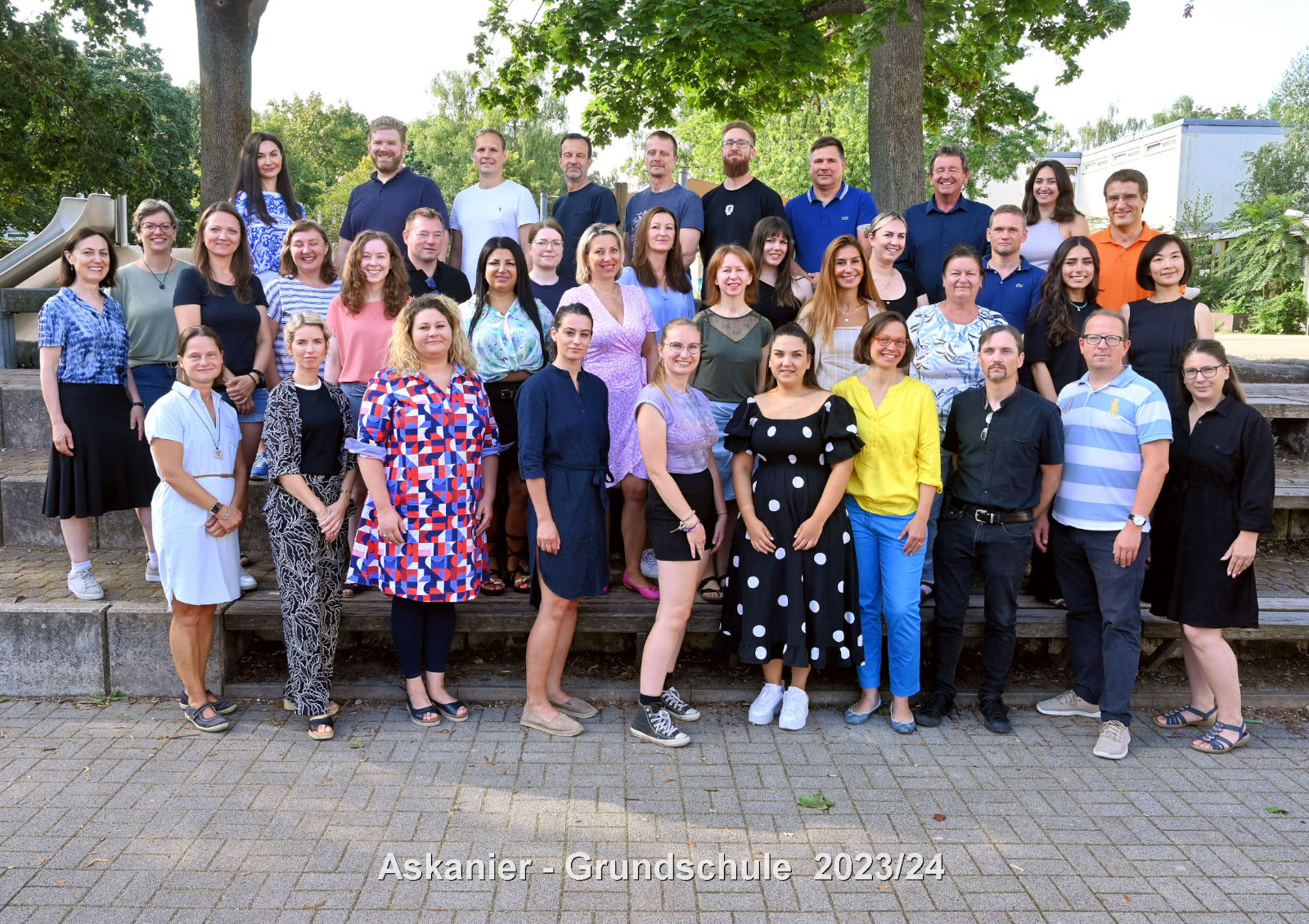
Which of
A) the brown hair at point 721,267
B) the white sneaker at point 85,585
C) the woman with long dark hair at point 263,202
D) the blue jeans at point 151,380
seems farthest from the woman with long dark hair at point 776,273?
the white sneaker at point 85,585

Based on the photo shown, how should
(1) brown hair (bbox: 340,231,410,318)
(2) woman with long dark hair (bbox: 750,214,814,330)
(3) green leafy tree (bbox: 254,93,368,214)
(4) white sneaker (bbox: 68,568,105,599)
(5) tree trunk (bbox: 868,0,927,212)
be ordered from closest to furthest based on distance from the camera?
(1) brown hair (bbox: 340,231,410,318)
(4) white sneaker (bbox: 68,568,105,599)
(2) woman with long dark hair (bbox: 750,214,814,330)
(5) tree trunk (bbox: 868,0,927,212)
(3) green leafy tree (bbox: 254,93,368,214)

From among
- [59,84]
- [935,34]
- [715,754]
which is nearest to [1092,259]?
[715,754]

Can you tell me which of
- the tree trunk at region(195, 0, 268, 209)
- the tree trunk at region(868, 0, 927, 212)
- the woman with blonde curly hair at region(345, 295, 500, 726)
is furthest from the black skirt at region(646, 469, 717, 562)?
the tree trunk at region(195, 0, 268, 209)

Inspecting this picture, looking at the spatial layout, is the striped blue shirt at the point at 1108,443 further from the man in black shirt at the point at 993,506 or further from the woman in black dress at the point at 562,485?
the woman in black dress at the point at 562,485

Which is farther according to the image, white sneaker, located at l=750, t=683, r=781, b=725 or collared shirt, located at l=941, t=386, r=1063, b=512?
white sneaker, located at l=750, t=683, r=781, b=725

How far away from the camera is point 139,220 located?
5359mm

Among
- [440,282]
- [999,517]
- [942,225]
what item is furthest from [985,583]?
[440,282]

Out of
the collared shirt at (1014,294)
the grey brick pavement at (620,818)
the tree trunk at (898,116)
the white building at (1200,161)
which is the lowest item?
the grey brick pavement at (620,818)

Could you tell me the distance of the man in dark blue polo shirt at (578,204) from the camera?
6.57 meters

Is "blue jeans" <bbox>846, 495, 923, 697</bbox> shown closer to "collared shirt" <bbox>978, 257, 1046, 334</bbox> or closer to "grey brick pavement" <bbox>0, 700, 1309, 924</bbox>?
"grey brick pavement" <bbox>0, 700, 1309, 924</bbox>

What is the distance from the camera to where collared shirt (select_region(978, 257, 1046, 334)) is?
5.51 metres

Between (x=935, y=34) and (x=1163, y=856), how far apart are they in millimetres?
11373

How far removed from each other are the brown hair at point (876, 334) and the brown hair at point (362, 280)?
242 centimetres

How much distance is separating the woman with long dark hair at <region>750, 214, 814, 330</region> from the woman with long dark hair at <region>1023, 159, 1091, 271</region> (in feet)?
4.75
